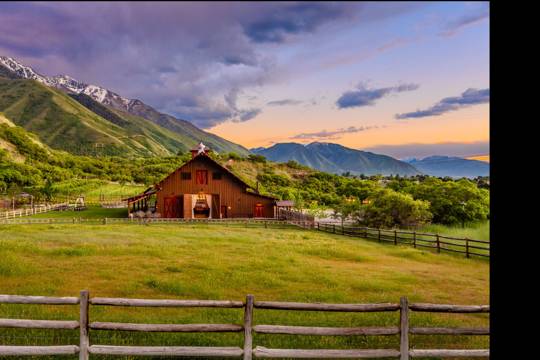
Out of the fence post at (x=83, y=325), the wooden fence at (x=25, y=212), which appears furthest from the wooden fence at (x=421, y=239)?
the wooden fence at (x=25, y=212)

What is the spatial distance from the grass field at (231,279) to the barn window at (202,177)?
21.9m

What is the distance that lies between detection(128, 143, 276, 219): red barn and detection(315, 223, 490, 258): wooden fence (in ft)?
38.5

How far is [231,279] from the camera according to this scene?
16984 mm

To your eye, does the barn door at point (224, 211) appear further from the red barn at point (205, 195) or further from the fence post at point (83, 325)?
the fence post at point (83, 325)

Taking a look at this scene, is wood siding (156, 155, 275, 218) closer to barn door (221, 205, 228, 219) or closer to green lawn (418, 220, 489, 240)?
barn door (221, 205, 228, 219)

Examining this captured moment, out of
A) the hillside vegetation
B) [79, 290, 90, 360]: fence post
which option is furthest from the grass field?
the hillside vegetation

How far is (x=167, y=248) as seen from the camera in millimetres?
24391

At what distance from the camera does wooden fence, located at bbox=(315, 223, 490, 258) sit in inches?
1039

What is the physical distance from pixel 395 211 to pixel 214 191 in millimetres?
22895

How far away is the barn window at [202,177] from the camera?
51906 millimetres
